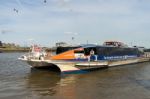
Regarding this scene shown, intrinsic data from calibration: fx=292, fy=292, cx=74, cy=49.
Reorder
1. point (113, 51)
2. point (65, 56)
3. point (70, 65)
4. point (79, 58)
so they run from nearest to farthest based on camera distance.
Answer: point (65, 56), point (70, 65), point (79, 58), point (113, 51)

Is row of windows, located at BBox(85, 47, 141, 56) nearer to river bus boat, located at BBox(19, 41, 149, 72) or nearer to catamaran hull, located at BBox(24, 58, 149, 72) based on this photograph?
river bus boat, located at BBox(19, 41, 149, 72)

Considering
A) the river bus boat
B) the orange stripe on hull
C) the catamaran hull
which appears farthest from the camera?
the river bus boat

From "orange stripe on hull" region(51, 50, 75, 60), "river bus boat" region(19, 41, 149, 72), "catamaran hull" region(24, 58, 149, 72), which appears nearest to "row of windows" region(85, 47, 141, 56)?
"river bus boat" region(19, 41, 149, 72)

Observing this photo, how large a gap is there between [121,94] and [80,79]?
24.2 feet

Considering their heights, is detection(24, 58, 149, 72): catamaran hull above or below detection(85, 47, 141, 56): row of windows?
below

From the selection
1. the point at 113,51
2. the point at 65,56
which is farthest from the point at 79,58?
the point at 113,51

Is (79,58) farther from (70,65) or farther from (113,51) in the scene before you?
(113,51)

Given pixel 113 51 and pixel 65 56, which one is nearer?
pixel 65 56

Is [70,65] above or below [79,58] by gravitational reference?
below

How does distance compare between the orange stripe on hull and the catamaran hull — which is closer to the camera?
the orange stripe on hull

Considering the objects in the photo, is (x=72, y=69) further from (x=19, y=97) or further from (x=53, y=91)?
(x=19, y=97)

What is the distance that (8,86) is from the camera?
818 inches

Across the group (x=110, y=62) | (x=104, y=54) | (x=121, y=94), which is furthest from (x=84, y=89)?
(x=110, y=62)

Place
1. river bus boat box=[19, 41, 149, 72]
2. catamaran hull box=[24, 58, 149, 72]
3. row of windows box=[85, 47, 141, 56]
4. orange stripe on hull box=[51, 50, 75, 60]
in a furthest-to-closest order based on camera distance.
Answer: row of windows box=[85, 47, 141, 56] → river bus boat box=[19, 41, 149, 72] → catamaran hull box=[24, 58, 149, 72] → orange stripe on hull box=[51, 50, 75, 60]
